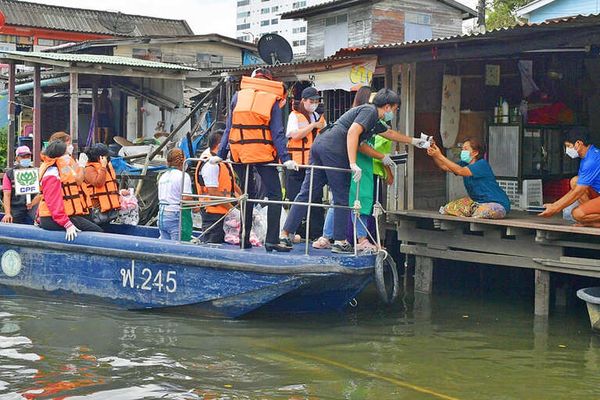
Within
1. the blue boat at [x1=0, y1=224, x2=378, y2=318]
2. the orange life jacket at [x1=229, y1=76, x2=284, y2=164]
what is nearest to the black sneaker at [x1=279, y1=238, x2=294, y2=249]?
the blue boat at [x1=0, y1=224, x2=378, y2=318]

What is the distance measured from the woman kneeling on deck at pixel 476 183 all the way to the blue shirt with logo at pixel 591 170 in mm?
1153

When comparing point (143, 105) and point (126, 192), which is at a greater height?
point (143, 105)

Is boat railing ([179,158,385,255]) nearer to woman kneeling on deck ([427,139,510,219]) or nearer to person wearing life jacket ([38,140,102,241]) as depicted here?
person wearing life jacket ([38,140,102,241])

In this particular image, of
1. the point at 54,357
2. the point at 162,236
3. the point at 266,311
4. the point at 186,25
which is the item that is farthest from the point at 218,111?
the point at 186,25

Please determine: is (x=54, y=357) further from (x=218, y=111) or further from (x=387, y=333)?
(x=218, y=111)

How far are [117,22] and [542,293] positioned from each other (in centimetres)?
2673

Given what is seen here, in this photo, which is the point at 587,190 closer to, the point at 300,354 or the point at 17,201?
the point at 300,354

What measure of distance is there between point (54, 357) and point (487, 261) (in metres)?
5.07

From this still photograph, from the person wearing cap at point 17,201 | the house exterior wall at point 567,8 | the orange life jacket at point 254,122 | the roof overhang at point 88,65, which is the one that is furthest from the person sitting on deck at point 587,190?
→ the house exterior wall at point 567,8

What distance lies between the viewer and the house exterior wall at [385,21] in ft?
84.3

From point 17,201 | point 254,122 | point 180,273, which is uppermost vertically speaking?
point 254,122

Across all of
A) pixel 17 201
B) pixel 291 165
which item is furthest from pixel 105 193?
pixel 291 165

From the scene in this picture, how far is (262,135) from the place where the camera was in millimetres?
8664

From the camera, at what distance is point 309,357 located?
7.80 metres
